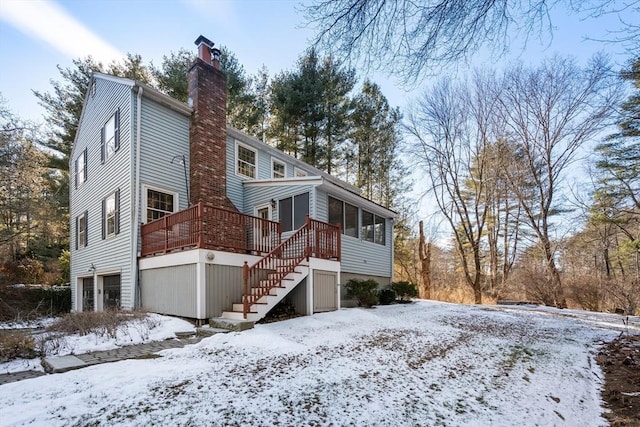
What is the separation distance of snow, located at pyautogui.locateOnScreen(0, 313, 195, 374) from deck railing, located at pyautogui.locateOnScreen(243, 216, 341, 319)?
5.02 feet

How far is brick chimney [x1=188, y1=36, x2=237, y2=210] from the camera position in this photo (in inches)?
412

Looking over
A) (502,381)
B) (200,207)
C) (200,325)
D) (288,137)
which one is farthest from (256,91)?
(502,381)

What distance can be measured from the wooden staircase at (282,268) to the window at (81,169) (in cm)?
982

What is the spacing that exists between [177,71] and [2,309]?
45.6 ft

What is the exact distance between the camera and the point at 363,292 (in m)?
11.0

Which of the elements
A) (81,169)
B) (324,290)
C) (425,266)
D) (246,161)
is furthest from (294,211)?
(425,266)

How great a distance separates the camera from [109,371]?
13.4ft

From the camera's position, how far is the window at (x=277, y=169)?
46.2ft

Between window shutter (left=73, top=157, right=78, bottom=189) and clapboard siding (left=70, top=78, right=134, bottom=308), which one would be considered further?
window shutter (left=73, top=157, right=78, bottom=189)

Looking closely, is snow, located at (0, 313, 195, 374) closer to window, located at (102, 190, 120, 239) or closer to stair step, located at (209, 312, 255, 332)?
stair step, located at (209, 312, 255, 332)

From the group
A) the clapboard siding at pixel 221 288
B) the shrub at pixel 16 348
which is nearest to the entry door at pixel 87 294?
the clapboard siding at pixel 221 288

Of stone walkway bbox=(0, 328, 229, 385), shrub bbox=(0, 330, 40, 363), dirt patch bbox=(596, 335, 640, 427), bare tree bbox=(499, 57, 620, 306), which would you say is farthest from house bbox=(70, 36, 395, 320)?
bare tree bbox=(499, 57, 620, 306)

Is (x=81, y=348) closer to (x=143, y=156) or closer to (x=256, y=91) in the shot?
(x=143, y=156)

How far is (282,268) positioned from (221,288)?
1.51 meters
